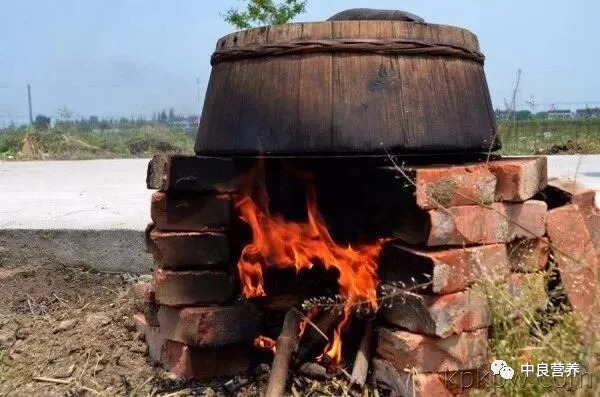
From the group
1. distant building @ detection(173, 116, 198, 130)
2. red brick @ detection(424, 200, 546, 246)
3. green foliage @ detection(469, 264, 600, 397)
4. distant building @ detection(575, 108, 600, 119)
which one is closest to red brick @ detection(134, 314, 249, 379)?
red brick @ detection(424, 200, 546, 246)

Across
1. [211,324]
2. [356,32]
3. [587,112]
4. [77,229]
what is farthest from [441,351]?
[587,112]

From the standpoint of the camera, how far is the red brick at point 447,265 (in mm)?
2379

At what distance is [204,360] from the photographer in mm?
2791

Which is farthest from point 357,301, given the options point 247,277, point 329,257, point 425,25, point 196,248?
point 425,25

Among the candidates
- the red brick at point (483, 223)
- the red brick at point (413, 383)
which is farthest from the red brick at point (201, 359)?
the red brick at point (483, 223)

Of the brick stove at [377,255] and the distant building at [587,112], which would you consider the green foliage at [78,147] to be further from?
the brick stove at [377,255]

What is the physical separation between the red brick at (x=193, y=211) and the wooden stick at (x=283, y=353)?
396 millimetres

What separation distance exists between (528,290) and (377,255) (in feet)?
1.93

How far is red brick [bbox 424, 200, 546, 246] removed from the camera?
7.88ft

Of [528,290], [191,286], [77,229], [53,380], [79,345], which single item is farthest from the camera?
[77,229]

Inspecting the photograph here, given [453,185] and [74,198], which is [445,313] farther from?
[74,198]

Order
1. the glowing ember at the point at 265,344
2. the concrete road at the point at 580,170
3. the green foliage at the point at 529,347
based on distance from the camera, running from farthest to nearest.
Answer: the concrete road at the point at 580,170 < the glowing ember at the point at 265,344 < the green foliage at the point at 529,347

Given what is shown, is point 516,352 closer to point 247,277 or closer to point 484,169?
point 484,169

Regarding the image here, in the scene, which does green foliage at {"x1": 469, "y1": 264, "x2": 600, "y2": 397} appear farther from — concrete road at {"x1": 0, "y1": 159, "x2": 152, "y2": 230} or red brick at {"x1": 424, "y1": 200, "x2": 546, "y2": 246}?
concrete road at {"x1": 0, "y1": 159, "x2": 152, "y2": 230}
